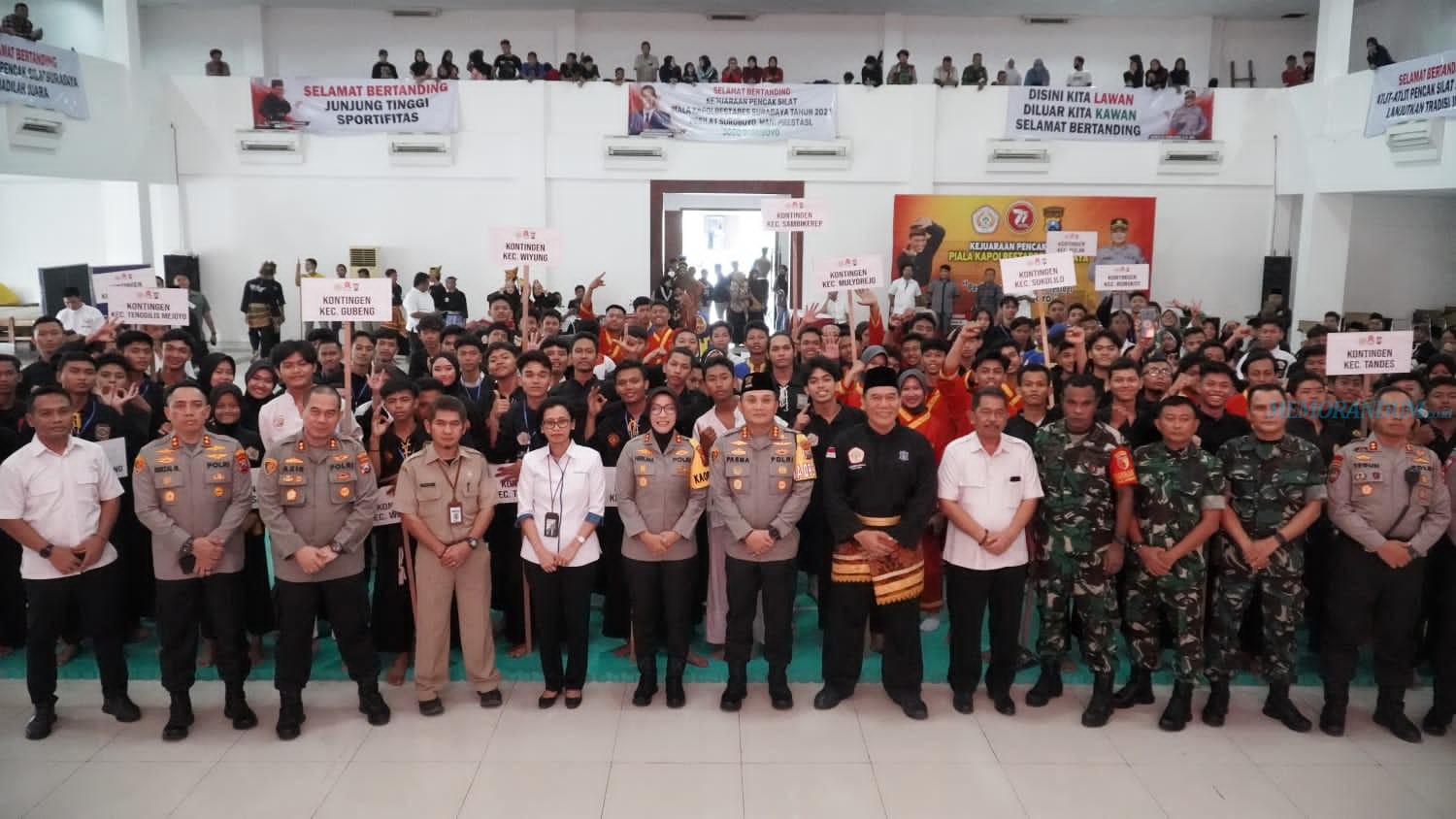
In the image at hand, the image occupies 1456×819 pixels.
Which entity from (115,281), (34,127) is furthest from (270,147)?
(115,281)

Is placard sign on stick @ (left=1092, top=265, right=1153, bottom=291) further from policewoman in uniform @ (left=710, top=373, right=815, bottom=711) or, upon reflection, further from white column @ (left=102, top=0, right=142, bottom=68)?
white column @ (left=102, top=0, right=142, bottom=68)

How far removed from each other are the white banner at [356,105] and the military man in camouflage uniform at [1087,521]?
1222 centimetres

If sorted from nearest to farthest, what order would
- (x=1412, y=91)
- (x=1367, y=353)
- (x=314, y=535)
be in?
(x=314, y=535) → (x=1367, y=353) → (x=1412, y=91)

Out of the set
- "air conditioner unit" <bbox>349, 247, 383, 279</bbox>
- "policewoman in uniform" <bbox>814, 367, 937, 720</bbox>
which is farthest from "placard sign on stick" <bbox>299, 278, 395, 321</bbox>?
"air conditioner unit" <bbox>349, 247, 383, 279</bbox>

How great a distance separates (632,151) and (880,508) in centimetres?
1099

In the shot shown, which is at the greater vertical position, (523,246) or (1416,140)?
(1416,140)

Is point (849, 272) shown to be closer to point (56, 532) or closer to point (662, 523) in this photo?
point (662, 523)

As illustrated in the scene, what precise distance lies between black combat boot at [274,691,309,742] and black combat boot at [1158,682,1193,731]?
12.7 feet

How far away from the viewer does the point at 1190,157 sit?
14.2m

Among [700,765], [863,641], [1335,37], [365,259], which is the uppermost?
[1335,37]

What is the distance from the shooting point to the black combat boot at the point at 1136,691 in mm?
4586

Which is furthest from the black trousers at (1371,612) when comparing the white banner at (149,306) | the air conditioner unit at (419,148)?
the air conditioner unit at (419,148)

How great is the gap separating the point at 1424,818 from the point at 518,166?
43.7 ft

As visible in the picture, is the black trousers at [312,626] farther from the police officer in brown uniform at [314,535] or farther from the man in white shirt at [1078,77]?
the man in white shirt at [1078,77]
